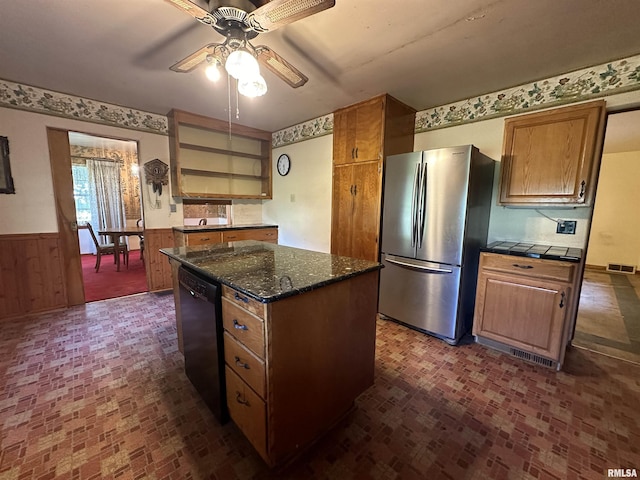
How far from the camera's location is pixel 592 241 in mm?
4988

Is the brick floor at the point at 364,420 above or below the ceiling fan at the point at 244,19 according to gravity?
below

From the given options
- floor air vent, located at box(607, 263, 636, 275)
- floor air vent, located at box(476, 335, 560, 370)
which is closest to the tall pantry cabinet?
floor air vent, located at box(476, 335, 560, 370)

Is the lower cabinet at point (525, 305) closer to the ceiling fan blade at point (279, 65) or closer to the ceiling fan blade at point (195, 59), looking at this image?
the ceiling fan blade at point (279, 65)

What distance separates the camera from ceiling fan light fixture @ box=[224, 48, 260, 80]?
1.33 metres

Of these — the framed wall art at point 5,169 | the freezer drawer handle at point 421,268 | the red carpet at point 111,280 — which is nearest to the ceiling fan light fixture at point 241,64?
the freezer drawer handle at point 421,268

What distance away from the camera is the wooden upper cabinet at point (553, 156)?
1952mm

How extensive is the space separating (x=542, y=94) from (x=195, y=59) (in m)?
2.81

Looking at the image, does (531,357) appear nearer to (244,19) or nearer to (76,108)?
(244,19)

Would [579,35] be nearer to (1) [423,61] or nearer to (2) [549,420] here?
(1) [423,61]

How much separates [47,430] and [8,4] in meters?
2.41

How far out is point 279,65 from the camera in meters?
1.62

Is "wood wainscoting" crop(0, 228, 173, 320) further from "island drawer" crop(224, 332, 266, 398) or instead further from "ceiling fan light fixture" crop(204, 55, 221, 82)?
"island drawer" crop(224, 332, 266, 398)

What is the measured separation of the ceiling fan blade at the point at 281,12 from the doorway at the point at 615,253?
337 cm

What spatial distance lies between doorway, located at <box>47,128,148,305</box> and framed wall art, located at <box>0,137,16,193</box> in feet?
1.04
